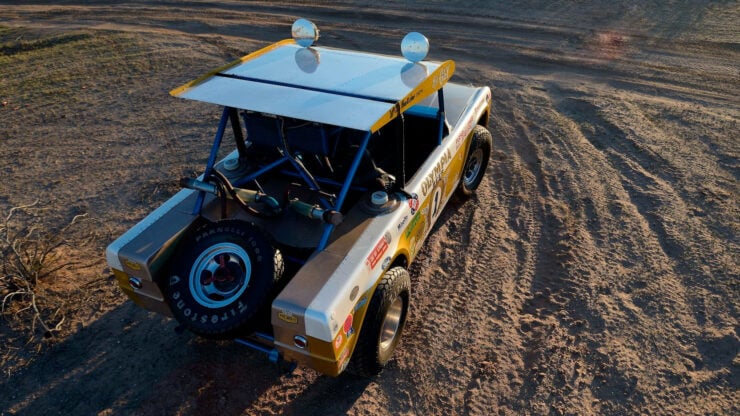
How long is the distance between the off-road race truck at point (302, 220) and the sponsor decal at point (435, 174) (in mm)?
21

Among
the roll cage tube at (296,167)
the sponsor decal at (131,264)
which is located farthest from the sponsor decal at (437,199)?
the sponsor decal at (131,264)

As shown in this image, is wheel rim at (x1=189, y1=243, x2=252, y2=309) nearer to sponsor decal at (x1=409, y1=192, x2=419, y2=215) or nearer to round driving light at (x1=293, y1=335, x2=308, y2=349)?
round driving light at (x1=293, y1=335, x2=308, y2=349)

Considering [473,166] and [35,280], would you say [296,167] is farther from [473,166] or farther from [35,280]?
[35,280]

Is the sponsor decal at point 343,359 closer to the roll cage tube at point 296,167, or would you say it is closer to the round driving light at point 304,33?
the roll cage tube at point 296,167

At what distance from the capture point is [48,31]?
479 inches

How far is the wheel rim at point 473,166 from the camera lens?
5850mm

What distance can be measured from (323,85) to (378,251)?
1377mm

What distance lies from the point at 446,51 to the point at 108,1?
10815 millimetres

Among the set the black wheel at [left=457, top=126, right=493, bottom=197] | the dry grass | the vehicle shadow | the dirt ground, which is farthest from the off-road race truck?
the dry grass

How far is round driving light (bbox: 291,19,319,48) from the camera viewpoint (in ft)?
15.4

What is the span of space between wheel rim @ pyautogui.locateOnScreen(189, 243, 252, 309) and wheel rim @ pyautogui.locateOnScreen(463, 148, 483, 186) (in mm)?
3164

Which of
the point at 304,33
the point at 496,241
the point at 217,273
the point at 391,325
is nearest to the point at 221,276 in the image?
the point at 217,273

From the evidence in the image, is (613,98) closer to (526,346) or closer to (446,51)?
(446,51)

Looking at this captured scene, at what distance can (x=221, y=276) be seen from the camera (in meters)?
3.52
